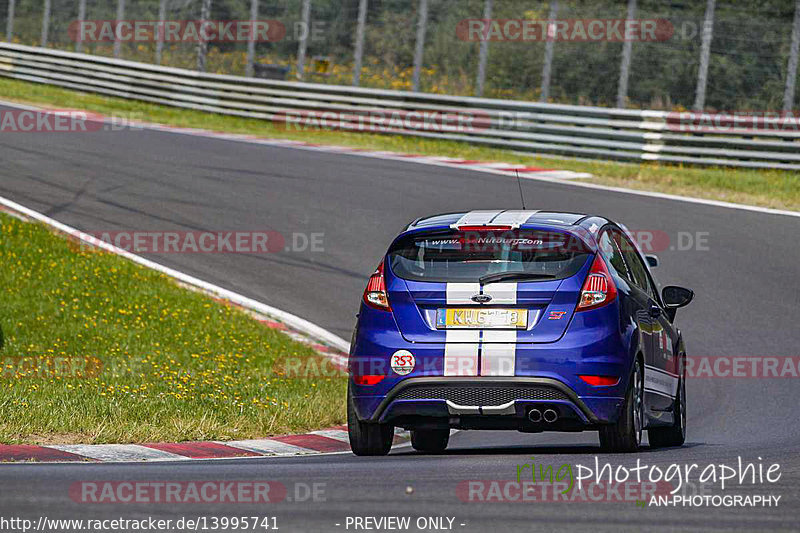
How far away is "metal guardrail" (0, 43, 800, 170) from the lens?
78.5 ft

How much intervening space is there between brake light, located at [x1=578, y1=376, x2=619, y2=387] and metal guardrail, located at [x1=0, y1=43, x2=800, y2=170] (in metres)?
16.1

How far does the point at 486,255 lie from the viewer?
27.3 ft

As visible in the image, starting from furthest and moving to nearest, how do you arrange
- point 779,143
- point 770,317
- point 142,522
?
point 779,143
point 770,317
point 142,522

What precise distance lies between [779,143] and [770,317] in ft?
32.1

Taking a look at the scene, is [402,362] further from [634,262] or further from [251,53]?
[251,53]

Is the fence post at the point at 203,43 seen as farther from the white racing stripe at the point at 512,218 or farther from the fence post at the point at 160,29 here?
the white racing stripe at the point at 512,218

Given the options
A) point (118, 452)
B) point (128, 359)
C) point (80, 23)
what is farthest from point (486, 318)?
point (80, 23)

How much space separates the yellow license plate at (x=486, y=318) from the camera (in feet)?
26.5

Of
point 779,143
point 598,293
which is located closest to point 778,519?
point 598,293

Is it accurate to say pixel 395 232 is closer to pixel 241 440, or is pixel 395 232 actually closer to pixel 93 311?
pixel 93 311

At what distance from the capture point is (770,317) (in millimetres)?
14227

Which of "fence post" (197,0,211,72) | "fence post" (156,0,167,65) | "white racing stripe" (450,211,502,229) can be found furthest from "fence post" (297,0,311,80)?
"white racing stripe" (450,211,502,229)

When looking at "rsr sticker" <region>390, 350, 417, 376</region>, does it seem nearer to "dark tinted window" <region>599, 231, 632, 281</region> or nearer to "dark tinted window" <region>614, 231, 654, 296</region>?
"dark tinted window" <region>599, 231, 632, 281</region>

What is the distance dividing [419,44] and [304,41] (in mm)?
3409
